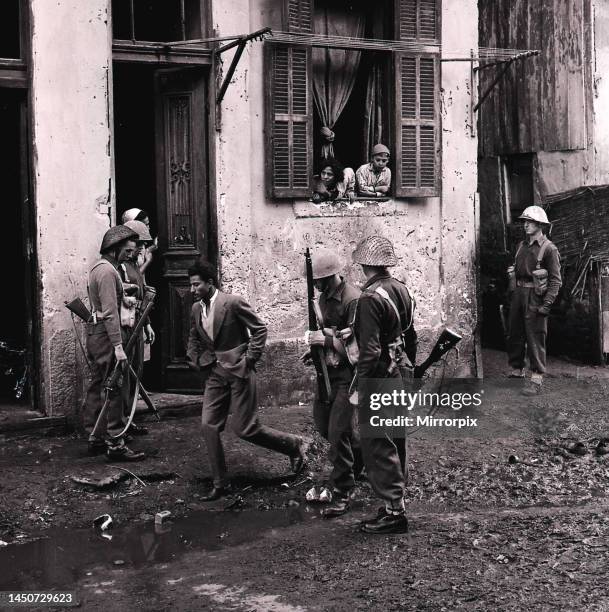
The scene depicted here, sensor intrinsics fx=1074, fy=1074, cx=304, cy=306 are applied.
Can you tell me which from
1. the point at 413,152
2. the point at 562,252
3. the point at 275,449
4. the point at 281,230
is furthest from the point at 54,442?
the point at 562,252

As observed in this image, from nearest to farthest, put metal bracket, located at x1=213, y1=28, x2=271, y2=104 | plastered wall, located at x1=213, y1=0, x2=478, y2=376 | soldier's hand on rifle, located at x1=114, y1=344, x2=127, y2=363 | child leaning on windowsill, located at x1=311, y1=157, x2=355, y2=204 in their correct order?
soldier's hand on rifle, located at x1=114, y1=344, x2=127, y2=363 < metal bracket, located at x1=213, y1=28, x2=271, y2=104 < plastered wall, located at x1=213, y1=0, x2=478, y2=376 < child leaning on windowsill, located at x1=311, y1=157, x2=355, y2=204

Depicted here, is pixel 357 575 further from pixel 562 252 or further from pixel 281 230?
pixel 562 252

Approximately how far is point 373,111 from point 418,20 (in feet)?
3.43

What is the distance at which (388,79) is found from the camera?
1133 centimetres

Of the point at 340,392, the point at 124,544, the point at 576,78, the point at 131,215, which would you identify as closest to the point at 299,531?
the point at 340,392

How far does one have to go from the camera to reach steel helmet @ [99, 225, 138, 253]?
865 centimetres

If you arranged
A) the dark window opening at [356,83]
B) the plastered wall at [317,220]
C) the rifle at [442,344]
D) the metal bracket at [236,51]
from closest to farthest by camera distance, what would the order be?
the rifle at [442,344] → the metal bracket at [236,51] → the plastered wall at [317,220] → the dark window opening at [356,83]

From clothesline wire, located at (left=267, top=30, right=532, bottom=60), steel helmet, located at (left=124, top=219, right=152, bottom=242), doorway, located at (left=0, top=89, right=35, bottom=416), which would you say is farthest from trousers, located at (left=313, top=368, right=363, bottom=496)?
clothesline wire, located at (left=267, top=30, right=532, bottom=60)

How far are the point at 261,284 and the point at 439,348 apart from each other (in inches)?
118

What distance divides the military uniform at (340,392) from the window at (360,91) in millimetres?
2955

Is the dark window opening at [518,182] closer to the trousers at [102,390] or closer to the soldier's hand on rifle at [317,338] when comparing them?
the soldier's hand on rifle at [317,338]

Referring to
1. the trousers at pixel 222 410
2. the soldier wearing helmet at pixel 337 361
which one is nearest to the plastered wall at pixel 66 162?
the trousers at pixel 222 410

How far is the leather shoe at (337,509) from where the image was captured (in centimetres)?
769

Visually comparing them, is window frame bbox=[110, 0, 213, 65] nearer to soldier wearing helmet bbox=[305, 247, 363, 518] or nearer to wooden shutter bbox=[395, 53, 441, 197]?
wooden shutter bbox=[395, 53, 441, 197]
